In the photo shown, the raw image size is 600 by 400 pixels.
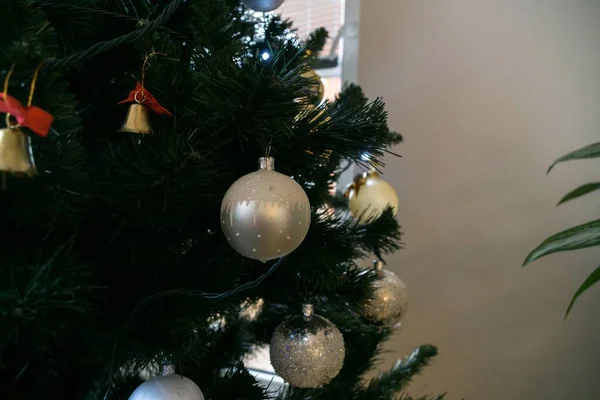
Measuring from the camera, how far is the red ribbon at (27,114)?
0.24 metres

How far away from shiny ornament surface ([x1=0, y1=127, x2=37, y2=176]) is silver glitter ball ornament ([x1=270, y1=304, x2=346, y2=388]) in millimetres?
254

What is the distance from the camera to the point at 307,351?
0.41 metres

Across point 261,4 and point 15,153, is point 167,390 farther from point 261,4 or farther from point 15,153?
point 261,4

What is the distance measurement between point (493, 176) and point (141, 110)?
72 centimetres

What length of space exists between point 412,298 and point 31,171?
767 mm

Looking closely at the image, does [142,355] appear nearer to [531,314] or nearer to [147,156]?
[147,156]

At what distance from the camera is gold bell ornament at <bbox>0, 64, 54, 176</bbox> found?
9.3 inches

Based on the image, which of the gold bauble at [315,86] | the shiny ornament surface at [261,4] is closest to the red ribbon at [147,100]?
the gold bauble at [315,86]

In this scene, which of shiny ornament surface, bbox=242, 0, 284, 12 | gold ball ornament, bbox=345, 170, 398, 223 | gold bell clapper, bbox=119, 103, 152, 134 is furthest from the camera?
gold ball ornament, bbox=345, 170, 398, 223

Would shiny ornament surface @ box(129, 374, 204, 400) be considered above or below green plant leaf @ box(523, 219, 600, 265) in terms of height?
below

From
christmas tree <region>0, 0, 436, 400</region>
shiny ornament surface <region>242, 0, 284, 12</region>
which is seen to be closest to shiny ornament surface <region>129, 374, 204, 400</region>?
christmas tree <region>0, 0, 436, 400</region>

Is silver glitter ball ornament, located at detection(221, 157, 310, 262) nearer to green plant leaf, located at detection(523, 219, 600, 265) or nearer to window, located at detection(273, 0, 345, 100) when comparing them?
green plant leaf, located at detection(523, 219, 600, 265)

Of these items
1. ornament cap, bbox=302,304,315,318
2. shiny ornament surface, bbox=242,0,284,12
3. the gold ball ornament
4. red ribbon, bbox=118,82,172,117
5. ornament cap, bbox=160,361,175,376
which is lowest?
ornament cap, bbox=160,361,175,376

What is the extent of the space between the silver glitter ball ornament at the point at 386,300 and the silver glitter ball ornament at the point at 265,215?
0.24 meters
